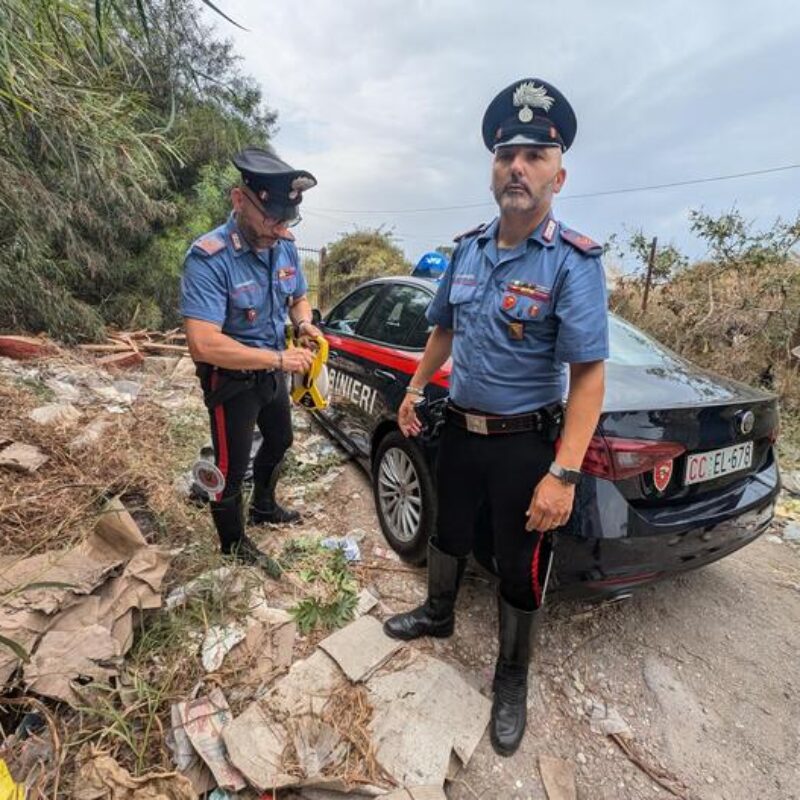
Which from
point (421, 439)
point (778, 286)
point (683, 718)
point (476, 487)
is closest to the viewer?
point (476, 487)

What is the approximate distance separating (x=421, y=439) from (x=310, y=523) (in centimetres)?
101

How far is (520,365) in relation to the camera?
159 cm

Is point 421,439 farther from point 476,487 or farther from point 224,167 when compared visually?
point 224,167

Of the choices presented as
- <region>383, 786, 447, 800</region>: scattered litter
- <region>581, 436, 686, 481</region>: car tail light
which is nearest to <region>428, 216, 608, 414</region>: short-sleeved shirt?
<region>581, 436, 686, 481</region>: car tail light

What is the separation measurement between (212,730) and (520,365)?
1520 millimetres

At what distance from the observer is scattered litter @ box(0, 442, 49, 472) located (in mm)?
2805

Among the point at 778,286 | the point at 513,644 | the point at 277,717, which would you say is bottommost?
the point at 277,717

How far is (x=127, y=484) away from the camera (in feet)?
9.26

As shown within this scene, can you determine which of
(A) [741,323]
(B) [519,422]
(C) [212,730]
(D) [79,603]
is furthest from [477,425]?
(A) [741,323]

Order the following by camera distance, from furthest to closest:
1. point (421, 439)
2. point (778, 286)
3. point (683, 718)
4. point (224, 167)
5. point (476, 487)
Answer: point (224, 167) < point (778, 286) < point (421, 439) < point (683, 718) < point (476, 487)

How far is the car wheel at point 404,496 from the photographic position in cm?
242

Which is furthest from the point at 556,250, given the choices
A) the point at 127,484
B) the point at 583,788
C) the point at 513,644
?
the point at 127,484

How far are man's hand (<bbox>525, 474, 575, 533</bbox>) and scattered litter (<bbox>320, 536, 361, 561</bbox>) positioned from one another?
132cm

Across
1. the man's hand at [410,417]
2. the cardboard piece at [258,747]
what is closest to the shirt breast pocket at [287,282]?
the man's hand at [410,417]
